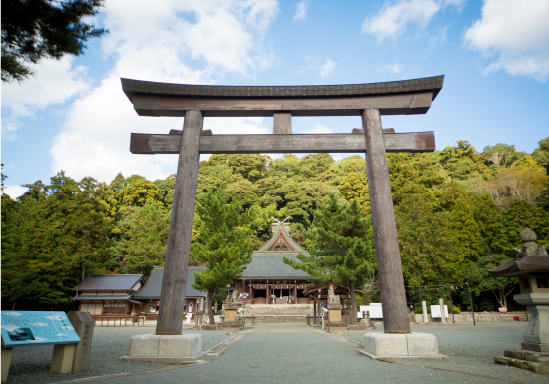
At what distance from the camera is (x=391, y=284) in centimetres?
611

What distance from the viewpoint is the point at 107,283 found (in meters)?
24.7

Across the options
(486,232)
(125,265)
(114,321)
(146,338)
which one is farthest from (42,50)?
(125,265)

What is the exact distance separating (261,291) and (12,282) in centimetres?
1870

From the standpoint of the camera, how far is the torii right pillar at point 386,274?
5672 millimetres

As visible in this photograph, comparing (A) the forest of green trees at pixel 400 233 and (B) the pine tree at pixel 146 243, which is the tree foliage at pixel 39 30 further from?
(B) the pine tree at pixel 146 243

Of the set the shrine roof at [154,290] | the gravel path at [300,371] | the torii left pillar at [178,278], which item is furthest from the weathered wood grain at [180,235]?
the shrine roof at [154,290]

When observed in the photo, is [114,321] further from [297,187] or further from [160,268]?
[297,187]

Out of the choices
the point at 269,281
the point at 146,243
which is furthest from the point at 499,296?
the point at 146,243

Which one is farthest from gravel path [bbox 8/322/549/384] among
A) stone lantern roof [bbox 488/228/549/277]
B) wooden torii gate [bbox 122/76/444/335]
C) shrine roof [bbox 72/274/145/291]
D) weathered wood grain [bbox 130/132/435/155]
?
shrine roof [bbox 72/274/145/291]

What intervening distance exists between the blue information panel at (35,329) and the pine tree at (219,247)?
38.2 ft

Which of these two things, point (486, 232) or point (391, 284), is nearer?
point (391, 284)

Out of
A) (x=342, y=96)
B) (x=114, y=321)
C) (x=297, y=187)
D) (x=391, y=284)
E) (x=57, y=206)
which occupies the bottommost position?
(x=114, y=321)

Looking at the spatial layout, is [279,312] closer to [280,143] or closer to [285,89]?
[280,143]

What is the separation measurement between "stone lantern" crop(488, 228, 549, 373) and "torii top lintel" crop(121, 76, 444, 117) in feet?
10.9
